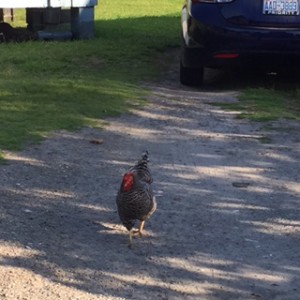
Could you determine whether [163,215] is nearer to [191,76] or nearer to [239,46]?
[239,46]

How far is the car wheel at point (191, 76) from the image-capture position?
31.1 feet

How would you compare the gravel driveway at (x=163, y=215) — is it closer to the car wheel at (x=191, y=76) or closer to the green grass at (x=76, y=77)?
the green grass at (x=76, y=77)

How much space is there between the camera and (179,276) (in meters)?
4.47

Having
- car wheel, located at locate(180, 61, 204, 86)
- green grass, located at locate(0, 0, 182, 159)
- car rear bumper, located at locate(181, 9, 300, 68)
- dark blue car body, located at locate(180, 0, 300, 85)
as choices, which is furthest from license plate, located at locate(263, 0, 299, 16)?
green grass, located at locate(0, 0, 182, 159)

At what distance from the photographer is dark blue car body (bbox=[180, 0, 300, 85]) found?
8.62 meters

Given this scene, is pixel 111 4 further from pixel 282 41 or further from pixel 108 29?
pixel 282 41

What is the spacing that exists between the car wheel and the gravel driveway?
1752 millimetres

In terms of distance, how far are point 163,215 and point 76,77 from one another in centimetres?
470

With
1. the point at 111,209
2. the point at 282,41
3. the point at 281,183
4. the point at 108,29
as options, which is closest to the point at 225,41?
the point at 282,41

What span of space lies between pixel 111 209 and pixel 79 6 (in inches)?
310

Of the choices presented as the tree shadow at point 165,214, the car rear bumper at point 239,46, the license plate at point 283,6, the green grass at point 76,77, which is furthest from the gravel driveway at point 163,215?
the license plate at point 283,6

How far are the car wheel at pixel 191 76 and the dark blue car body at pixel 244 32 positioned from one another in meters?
0.35

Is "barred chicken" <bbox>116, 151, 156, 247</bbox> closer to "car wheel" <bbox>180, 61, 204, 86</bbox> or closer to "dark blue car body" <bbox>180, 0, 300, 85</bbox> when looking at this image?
"dark blue car body" <bbox>180, 0, 300, 85</bbox>

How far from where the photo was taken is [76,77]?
983cm
